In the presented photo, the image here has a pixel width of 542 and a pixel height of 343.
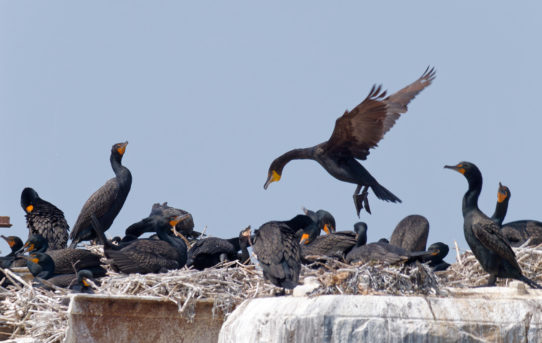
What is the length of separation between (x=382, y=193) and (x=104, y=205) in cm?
381

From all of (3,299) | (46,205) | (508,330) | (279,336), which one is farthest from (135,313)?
(46,205)

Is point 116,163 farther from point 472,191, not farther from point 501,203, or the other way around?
point 472,191

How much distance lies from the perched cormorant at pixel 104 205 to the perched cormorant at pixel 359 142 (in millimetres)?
2054

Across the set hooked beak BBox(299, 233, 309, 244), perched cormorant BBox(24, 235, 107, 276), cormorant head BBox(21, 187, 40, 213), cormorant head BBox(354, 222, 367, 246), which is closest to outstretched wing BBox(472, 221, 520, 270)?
cormorant head BBox(354, 222, 367, 246)

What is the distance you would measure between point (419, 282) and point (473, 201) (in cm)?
272

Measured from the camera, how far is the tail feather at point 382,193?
38.8ft

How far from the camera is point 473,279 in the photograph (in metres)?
9.72

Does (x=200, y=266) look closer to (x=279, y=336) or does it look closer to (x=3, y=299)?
(x=3, y=299)

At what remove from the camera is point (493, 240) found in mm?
8508

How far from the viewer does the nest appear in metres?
6.26

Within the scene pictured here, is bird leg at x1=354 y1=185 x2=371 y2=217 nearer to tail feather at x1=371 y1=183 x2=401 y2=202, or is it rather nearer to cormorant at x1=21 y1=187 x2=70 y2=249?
tail feather at x1=371 y1=183 x2=401 y2=202

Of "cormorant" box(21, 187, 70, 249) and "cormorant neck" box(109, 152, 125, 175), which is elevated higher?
"cormorant neck" box(109, 152, 125, 175)

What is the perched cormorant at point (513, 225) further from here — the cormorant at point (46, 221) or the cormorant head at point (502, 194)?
the cormorant at point (46, 221)

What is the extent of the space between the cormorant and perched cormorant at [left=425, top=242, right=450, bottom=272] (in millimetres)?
5464
